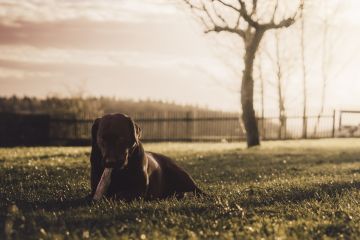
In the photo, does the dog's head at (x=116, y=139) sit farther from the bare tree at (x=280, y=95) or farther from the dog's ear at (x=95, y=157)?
the bare tree at (x=280, y=95)

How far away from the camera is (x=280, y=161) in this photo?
61.4ft

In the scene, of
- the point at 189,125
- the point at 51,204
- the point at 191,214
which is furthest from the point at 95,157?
the point at 189,125

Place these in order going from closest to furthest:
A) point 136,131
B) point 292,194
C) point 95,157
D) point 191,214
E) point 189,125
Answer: point 191,214 → point 136,131 → point 95,157 → point 292,194 → point 189,125

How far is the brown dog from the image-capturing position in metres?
6.61

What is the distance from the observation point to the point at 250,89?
29.5m

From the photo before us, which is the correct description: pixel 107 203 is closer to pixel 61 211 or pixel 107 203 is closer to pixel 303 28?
pixel 61 211

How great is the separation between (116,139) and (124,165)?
34 cm

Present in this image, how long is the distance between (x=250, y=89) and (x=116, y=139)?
76.6ft

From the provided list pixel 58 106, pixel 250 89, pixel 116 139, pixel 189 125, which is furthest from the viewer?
pixel 189 125

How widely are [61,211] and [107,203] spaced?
0.58m

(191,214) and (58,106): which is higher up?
(58,106)

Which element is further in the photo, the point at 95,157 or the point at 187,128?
the point at 187,128

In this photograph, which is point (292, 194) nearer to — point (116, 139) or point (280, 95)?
point (116, 139)

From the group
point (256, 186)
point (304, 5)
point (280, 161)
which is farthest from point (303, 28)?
point (256, 186)
